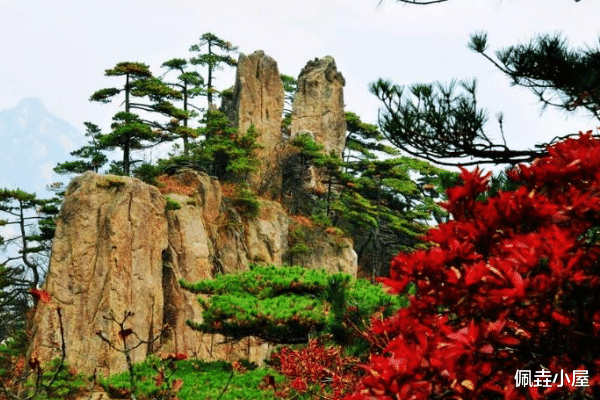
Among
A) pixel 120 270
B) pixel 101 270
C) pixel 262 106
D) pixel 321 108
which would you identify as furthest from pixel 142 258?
pixel 321 108

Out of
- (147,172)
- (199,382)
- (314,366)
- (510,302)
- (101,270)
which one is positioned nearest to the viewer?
(510,302)

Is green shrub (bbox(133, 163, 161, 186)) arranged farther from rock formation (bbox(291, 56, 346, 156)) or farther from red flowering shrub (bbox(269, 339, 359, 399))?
red flowering shrub (bbox(269, 339, 359, 399))

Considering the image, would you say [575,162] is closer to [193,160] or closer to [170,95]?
[170,95]

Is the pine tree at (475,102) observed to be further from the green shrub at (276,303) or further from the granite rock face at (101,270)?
the granite rock face at (101,270)

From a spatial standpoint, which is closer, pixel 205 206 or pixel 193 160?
pixel 205 206

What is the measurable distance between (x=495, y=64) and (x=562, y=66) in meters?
0.62

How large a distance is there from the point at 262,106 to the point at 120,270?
12016 millimetres

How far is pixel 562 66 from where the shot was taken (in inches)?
227

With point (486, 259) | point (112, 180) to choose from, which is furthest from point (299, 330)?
point (112, 180)

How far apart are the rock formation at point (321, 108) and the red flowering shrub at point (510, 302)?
24464 mm

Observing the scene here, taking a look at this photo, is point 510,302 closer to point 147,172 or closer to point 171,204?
point 171,204

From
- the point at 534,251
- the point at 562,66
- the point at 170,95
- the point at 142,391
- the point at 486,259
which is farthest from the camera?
the point at 170,95

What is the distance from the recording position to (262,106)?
24594 mm

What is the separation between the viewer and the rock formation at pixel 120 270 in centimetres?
1359
